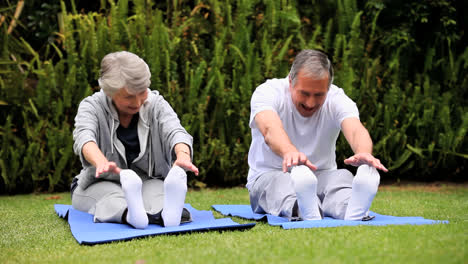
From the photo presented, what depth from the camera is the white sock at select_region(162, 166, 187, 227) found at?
3336 mm

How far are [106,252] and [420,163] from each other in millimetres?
4667

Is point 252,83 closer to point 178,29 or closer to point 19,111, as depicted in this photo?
point 178,29

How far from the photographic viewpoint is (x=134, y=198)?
329 centimetres

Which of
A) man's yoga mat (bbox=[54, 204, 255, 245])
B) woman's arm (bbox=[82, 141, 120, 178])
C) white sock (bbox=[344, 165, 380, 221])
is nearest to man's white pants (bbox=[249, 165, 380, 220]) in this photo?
white sock (bbox=[344, 165, 380, 221])

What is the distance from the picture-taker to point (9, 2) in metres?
7.28

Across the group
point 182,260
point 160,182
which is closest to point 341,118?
point 160,182

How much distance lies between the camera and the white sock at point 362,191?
3.36 m

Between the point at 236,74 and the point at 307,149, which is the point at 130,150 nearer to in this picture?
the point at 307,149

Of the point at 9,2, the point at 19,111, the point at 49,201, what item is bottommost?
the point at 49,201

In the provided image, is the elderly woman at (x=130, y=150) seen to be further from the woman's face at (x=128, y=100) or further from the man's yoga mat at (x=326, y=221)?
the man's yoga mat at (x=326, y=221)

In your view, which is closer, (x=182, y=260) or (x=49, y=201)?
(x=182, y=260)

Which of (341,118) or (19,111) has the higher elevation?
(341,118)

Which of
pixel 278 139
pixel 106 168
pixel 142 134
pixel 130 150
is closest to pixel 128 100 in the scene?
pixel 142 134

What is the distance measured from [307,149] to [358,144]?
499mm
